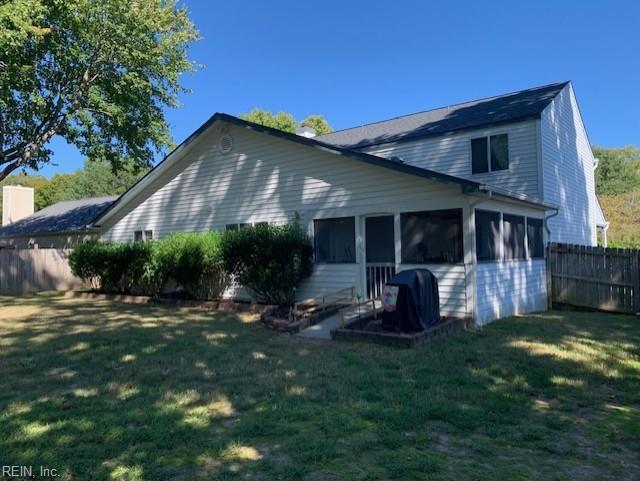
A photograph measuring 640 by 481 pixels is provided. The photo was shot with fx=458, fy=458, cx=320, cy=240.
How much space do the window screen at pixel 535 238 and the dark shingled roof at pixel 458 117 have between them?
308 centimetres

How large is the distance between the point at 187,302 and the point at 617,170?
1658 inches

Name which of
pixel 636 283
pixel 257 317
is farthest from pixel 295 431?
pixel 636 283

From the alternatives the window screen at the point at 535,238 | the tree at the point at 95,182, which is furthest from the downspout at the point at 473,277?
the tree at the point at 95,182

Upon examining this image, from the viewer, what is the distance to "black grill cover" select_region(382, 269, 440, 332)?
25.1ft

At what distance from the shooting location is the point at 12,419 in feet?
13.7

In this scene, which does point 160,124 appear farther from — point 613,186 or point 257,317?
point 613,186

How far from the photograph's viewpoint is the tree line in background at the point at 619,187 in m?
32.9

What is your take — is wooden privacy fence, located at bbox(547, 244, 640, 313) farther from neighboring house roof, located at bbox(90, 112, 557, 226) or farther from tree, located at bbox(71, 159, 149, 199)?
tree, located at bbox(71, 159, 149, 199)

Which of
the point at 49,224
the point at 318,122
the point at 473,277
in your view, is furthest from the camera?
the point at 318,122

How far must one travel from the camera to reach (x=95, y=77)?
1502 centimetres

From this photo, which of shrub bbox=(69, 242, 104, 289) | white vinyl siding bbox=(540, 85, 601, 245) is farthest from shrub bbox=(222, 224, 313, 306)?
white vinyl siding bbox=(540, 85, 601, 245)

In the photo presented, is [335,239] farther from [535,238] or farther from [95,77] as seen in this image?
[95,77]

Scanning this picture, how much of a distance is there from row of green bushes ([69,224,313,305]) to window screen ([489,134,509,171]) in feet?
20.9

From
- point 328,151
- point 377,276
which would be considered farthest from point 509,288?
point 328,151
